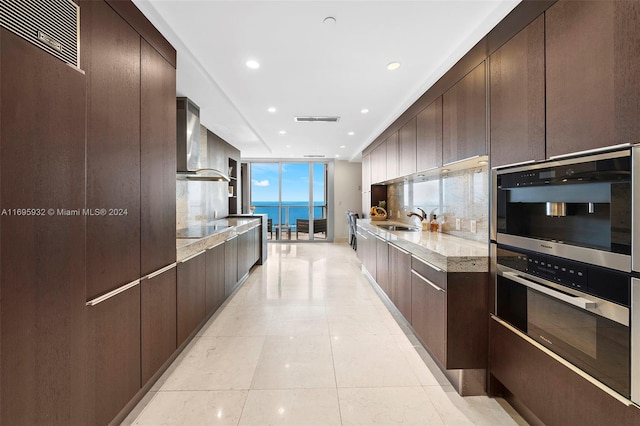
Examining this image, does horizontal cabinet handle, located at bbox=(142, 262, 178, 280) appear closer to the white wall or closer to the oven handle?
the oven handle

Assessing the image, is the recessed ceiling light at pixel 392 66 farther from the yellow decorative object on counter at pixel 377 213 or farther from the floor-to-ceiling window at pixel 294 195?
the floor-to-ceiling window at pixel 294 195

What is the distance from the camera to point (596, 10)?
114 centimetres

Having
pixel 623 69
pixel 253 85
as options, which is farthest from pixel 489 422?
pixel 253 85

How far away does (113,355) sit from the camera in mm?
1443

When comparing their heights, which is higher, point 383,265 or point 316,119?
point 316,119

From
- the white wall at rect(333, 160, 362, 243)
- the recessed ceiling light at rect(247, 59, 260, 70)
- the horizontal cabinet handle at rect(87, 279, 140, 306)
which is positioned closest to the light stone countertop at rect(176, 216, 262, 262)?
the horizontal cabinet handle at rect(87, 279, 140, 306)

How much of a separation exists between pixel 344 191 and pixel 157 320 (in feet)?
23.4

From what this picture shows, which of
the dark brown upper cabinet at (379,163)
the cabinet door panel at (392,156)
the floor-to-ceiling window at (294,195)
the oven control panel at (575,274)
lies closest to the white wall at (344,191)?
the floor-to-ceiling window at (294,195)

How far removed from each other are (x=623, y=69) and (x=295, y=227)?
26.2 ft

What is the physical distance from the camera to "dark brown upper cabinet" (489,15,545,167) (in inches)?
56.3

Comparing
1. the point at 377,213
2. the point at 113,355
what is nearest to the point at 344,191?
the point at 377,213

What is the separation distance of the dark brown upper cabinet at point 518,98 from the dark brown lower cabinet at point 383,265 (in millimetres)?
1749

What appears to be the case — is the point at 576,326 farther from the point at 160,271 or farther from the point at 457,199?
the point at 160,271

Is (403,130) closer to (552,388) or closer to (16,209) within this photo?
(552,388)
